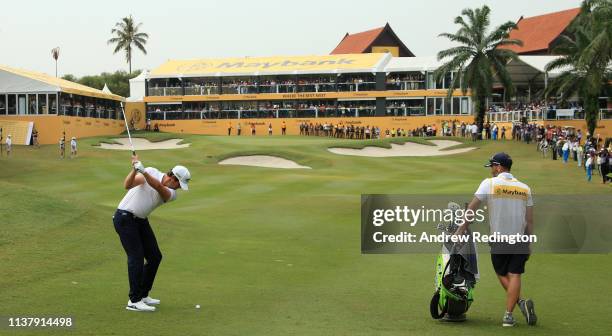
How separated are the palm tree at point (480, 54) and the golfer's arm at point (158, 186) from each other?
61.4m

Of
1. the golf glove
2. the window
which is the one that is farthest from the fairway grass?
the window

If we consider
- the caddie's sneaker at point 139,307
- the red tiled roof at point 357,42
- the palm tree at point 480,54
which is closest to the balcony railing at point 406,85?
the palm tree at point 480,54

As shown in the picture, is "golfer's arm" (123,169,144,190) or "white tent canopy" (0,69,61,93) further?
"white tent canopy" (0,69,61,93)

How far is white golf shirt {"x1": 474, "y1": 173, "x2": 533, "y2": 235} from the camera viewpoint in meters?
12.1

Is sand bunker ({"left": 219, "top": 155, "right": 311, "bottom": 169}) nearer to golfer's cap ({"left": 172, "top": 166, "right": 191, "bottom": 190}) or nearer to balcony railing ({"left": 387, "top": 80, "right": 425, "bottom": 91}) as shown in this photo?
balcony railing ({"left": 387, "top": 80, "right": 425, "bottom": 91})

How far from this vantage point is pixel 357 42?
428 feet

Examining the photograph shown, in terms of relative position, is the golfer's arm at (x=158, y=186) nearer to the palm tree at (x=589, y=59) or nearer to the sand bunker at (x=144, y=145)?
the palm tree at (x=589, y=59)

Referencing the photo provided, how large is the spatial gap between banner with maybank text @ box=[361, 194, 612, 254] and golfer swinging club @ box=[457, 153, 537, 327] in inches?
0.6

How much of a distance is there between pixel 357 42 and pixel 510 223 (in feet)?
394

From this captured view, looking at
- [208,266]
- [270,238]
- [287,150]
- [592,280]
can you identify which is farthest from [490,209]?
[287,150]

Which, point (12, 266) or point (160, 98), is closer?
point (12, 266)

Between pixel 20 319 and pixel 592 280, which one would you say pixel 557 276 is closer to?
pixel 592 280

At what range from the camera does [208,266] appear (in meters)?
17.8

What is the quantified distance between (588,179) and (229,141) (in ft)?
116
